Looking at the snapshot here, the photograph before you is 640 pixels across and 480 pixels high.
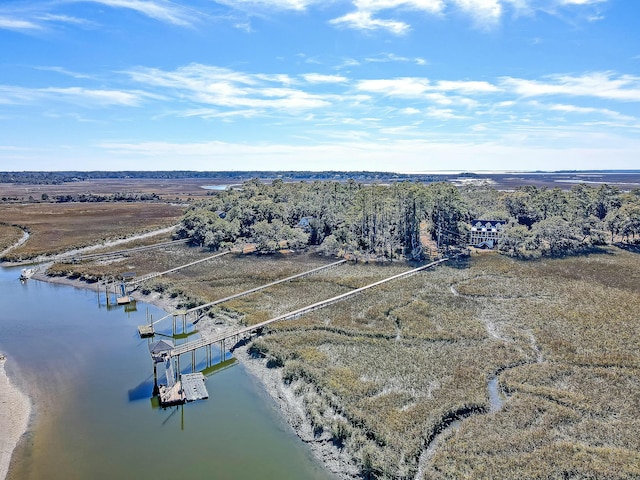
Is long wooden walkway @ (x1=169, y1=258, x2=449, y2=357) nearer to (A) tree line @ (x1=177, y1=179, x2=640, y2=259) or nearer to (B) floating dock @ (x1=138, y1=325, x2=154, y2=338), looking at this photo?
(B) floating dock @ (x1=138, y1=325, x2=154, y2=338)

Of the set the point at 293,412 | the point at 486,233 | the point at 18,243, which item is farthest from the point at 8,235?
the point at 486,233

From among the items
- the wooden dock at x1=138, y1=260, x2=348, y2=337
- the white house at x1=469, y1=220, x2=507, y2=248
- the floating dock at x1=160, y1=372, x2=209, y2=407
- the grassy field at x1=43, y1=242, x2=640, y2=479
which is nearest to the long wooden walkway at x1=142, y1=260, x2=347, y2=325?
the wooden dock at x1=138, y1=260, x2=348, y2=337

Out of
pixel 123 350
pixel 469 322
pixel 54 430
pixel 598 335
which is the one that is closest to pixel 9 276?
pixel 123 350

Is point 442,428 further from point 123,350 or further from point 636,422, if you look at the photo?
point 123,350

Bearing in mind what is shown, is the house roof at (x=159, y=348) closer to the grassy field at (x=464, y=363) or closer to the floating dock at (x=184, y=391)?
the floating dock at (x=184, y=391)

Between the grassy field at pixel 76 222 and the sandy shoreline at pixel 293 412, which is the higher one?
the grassy field at pixel 76 222

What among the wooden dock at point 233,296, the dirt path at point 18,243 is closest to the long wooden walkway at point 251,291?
the wooden dock at point 233,296

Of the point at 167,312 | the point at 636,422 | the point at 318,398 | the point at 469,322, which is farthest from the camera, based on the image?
the point at 167,312
